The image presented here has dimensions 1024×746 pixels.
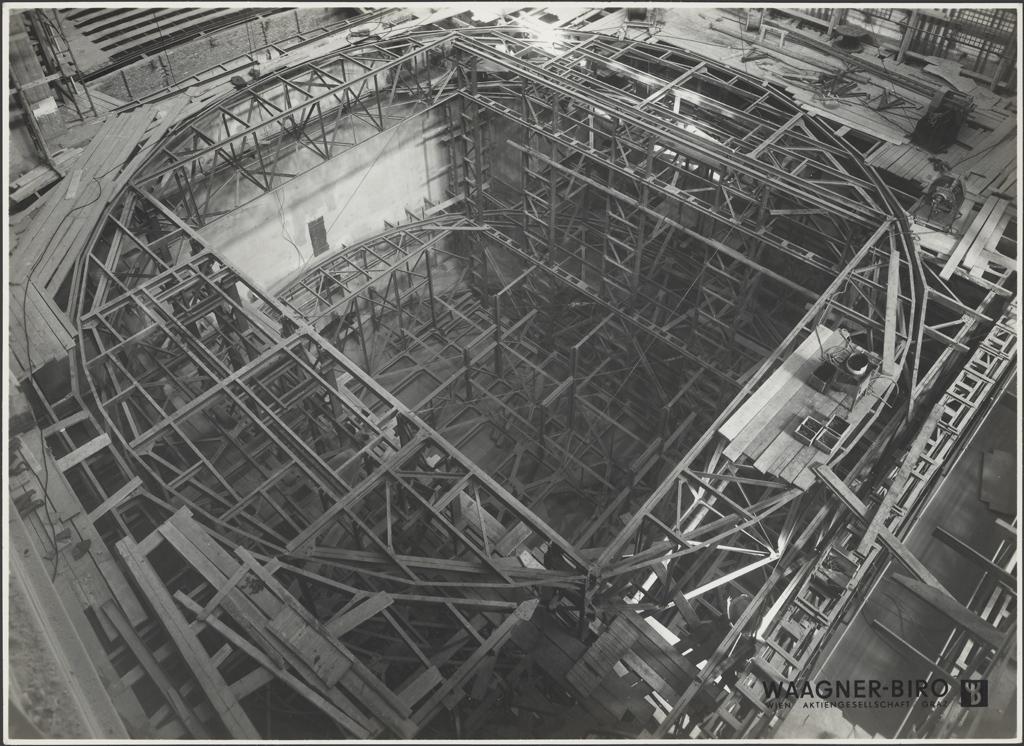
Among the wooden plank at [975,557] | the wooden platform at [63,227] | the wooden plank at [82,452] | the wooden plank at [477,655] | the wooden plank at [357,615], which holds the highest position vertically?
the wooden platform at [63,227]

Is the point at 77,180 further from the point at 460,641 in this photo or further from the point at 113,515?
the point at 460,641

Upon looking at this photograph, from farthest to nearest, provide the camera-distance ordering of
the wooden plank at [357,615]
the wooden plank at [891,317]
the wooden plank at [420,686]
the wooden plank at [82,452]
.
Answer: the wooden plank at [891,317]
the wooden plank at [82,452]
the wooden plank at [357,615]
the wooden plank at [420,686]

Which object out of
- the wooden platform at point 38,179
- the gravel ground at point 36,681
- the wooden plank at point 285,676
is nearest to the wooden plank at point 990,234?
the wooden plank at point 285,676

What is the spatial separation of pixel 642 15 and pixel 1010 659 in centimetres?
2597

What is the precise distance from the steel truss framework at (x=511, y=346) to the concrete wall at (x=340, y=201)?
0.63 m

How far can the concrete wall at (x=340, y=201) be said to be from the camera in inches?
1051

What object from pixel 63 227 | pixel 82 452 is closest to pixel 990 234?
pixel 82 452

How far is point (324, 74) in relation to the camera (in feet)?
85.7

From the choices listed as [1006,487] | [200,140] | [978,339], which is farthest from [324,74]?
[1006,487]

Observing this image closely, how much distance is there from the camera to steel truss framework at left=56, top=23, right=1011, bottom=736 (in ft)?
51.3

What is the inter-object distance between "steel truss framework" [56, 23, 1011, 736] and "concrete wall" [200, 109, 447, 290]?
634mm

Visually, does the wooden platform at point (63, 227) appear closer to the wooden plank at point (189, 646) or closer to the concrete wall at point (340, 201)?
the concrete wall at point (340, 201)

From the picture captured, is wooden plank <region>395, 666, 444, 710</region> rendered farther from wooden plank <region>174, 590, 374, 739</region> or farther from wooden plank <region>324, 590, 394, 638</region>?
wooden plank <region>324, 590, 394, 638</region>

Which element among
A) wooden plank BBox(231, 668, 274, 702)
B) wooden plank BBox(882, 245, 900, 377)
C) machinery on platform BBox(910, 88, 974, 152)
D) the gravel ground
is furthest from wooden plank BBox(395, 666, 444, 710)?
machinery on platform BBox(910, 88, 974, 152)
